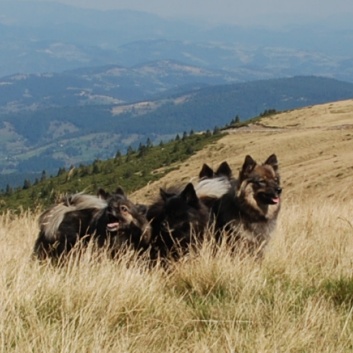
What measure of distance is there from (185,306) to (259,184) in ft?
8.53

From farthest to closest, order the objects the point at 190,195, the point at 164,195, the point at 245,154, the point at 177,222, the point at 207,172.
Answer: the point at 245,154
the point at 207,172
the point at 164,195
the point at 190,195
the point at 177,222

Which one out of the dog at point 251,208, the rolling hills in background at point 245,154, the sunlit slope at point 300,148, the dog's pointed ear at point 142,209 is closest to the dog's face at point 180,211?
the dog's pointed ear at point 142,209

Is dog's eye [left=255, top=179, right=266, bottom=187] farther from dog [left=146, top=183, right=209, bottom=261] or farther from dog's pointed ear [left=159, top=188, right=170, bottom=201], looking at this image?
dog's pointed ear [left=159, top=188, right=170, bottom=201]

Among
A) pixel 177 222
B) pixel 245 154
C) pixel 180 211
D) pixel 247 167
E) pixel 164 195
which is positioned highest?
pixel 247 167

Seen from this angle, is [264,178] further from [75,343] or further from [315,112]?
[315,112]

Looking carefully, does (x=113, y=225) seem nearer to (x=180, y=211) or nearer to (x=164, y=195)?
(x=180, y=211)

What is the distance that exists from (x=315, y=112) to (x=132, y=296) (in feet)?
325

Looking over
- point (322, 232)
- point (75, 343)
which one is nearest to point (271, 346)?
point (75, 343)

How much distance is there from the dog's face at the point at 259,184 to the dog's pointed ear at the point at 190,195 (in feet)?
1.69

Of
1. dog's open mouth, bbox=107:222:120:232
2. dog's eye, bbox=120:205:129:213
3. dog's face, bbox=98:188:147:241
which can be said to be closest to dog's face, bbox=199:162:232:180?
dog's face, bbox=98:188:147:241

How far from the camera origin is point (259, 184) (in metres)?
7.07

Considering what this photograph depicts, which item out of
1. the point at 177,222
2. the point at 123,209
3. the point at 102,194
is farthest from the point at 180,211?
the point at 102,194

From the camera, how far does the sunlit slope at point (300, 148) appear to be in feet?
157

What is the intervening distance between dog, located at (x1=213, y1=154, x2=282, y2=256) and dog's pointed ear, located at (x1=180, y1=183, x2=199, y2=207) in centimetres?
34
